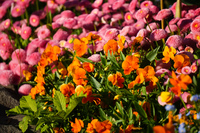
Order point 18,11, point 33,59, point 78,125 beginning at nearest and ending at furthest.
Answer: point 78,125
point 33,59
point 18,11

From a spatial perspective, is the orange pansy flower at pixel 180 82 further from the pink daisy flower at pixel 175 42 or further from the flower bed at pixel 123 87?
the pink daisy flower at pixel 175 42

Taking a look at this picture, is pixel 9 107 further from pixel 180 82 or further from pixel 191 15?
pixel 191 15

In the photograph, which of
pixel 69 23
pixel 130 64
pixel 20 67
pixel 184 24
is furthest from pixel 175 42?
pixel 20 67

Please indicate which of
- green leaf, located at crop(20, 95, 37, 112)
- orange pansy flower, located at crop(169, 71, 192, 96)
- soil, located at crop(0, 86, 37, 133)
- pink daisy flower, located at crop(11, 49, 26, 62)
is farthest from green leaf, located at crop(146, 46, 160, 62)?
pink daisy flower, located at crop(11, 49, 26, 62)

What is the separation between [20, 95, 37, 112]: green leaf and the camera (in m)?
1.45

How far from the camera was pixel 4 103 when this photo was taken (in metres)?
1.94

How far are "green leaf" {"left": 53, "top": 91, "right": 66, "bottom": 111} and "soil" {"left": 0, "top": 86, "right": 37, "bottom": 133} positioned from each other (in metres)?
0.31

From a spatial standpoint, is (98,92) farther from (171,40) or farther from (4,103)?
(4,103)

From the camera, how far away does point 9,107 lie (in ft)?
6.34

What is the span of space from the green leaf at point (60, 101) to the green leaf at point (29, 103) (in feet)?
0.47

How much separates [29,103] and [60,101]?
201 millimetres

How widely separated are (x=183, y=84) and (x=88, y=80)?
0.66 m

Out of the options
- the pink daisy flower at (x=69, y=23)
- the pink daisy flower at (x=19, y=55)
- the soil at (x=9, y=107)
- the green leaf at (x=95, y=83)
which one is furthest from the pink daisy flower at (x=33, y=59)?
the green leaf at (x=95, y=83)

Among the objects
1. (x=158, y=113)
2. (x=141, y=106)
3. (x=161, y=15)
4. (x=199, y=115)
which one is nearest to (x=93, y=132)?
(x=141, y=106)
